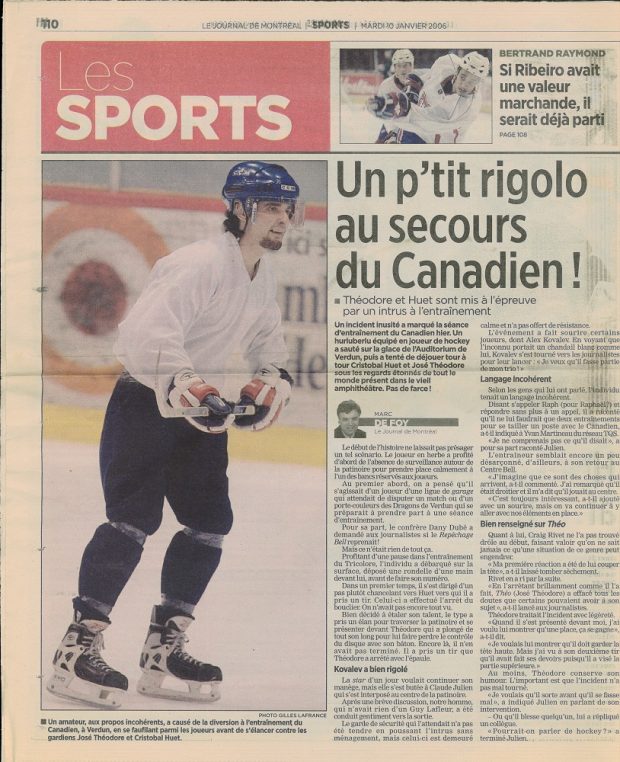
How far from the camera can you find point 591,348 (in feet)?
6.50

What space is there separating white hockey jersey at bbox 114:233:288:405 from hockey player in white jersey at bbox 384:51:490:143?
420 millimetres

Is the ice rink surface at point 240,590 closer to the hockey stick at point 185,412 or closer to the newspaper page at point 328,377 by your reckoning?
the newspaper page at point 328,377

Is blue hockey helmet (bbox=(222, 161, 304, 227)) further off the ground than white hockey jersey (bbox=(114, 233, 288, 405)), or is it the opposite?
blue hockey helmet (bbox=(222, 161, 304, 227))

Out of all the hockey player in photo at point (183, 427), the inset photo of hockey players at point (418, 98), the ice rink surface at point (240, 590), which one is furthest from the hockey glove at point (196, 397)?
the inset photo of hockey players at point (418, 98)

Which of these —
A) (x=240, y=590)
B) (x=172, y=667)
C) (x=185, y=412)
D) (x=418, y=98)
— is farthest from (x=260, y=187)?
(x=172, y=667)

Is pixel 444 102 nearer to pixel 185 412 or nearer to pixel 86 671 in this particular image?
pixel 185 412

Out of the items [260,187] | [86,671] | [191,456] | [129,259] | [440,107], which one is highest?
[440,107]

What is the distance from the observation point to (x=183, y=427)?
195 cm

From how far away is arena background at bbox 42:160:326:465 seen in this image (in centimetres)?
198

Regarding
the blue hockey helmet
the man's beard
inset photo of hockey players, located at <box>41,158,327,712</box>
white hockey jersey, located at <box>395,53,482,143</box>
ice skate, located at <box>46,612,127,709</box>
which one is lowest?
ice skate, located at <box>46,612,127,709</box>

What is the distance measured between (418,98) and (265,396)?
72 centimetres

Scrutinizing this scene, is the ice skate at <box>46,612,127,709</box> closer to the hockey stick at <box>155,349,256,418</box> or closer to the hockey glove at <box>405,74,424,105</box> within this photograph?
the hockey stick at <box>155,349,256,418</box>

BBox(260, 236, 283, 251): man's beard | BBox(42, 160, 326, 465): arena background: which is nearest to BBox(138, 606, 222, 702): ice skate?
BBox(42, 160, 326, 465): arena background

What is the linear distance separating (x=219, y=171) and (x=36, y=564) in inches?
36.5
